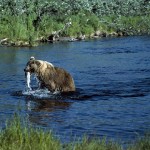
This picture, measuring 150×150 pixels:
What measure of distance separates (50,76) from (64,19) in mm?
68148

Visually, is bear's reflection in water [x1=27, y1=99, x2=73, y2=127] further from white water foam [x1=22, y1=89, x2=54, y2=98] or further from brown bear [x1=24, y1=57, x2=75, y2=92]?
brown bear [x1=24, y1=57, x2=75, y2=92]

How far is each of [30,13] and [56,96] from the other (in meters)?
66.1

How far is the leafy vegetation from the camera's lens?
261ft

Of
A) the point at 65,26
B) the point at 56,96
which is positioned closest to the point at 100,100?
the point at 56,96

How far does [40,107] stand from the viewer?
21.6m

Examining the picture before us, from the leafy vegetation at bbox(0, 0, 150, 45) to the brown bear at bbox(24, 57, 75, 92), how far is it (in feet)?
148

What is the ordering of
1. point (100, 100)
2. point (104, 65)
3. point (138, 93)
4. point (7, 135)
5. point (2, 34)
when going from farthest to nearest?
point (2, 34)
point (104, 65)
point (138, 93)
point (100, 100)
point (7, 135)

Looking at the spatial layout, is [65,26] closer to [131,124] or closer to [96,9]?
[96,9]

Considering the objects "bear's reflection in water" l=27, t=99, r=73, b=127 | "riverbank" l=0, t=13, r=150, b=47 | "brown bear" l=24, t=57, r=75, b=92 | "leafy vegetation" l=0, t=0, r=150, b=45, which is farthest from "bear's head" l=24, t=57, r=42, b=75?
"leafy vegetation" l=0, t=0, r=150, b=45

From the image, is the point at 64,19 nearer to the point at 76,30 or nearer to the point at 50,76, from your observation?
the point at 76,30

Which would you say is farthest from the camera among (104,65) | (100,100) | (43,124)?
(104,65)

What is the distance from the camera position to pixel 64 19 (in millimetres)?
91312

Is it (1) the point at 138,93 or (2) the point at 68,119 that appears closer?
(2) the point at 68,119

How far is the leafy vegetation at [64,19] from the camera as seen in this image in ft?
261
